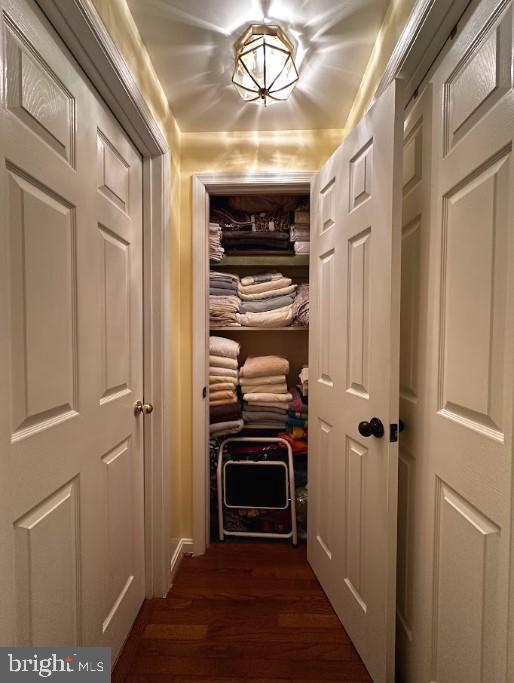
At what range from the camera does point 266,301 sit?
205 centimetres

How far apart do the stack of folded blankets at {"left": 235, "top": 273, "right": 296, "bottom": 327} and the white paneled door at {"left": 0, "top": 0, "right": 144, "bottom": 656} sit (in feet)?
2.89

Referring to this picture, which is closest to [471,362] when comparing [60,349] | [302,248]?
[60,349]

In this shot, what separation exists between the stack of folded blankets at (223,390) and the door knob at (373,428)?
40.0 inches

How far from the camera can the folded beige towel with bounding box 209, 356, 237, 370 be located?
1.98m

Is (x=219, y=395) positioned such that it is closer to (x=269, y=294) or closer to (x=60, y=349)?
(x=269, y=294)

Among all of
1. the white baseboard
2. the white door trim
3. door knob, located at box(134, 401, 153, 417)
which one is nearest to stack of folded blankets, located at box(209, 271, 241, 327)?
the white door trim

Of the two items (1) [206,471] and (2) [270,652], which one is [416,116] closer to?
(1) [206,471]

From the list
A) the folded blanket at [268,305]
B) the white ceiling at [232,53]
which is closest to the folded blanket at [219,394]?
the folded blanket at [268,305]

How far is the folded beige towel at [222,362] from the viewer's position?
1984 millimetres

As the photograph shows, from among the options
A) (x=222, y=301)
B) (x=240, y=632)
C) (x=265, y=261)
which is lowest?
(x=240, y=632)

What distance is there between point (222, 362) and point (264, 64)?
4.66 feet

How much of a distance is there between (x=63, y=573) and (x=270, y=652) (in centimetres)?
87

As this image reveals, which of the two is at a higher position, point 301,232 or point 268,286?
point 301,232

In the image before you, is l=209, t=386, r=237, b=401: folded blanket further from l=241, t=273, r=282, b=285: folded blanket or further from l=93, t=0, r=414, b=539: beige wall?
l=241, t=273, r=282, b=285: folded blanket
